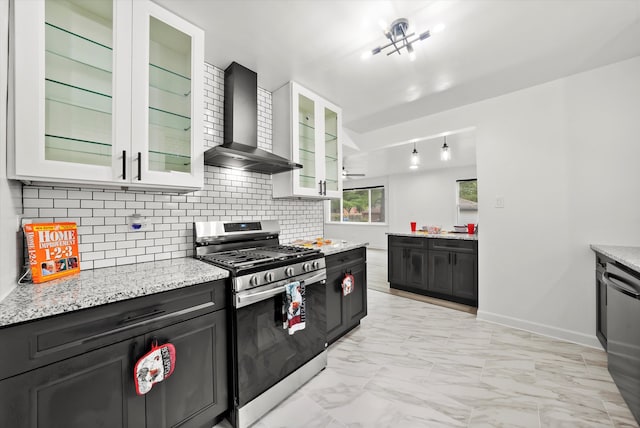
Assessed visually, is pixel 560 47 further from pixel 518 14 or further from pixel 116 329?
pixel 116 329

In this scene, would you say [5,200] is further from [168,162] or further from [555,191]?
[555,191]

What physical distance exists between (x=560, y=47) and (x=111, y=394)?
12.1 ft

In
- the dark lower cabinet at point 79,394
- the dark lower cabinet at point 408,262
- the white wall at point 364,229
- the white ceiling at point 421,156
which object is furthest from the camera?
the white wall at point 364,229

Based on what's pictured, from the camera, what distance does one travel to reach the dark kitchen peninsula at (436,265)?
3334mm

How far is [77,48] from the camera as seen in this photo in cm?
133

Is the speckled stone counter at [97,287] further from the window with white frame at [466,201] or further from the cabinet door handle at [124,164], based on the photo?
the window with white frame at [466,201]

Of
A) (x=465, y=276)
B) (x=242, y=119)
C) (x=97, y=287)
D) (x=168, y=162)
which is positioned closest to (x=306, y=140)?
(x=242, y=119)

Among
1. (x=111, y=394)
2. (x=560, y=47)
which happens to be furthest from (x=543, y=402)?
(x=560, y=47)

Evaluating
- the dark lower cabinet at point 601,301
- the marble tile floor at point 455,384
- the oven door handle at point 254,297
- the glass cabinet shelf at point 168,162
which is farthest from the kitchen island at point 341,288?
the dark lower cabinet at point 601,301

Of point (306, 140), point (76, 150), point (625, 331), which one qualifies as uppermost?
point (306, 140)

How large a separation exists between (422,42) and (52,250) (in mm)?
2731

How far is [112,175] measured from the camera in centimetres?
139

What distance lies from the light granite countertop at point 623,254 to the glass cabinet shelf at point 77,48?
331 centimetres

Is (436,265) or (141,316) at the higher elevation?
(141,316)
